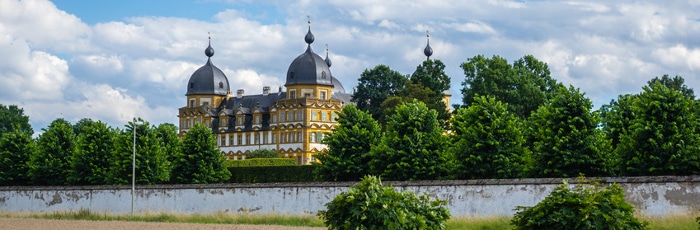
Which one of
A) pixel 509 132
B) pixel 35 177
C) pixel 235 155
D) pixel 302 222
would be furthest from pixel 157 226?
pixel 235 155

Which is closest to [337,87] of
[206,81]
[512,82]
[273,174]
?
[206,81]

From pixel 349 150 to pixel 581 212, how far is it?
27598 millimetres

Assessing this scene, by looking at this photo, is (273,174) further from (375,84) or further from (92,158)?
(375,84)

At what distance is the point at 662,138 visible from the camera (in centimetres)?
3291

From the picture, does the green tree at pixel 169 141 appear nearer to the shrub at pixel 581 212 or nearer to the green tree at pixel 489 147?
the green tree at pixel 489 147

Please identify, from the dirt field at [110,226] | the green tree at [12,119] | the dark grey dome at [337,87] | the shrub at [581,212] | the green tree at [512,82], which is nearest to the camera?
the shrub at [581,212]

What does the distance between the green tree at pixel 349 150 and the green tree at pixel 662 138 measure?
12.8 meters

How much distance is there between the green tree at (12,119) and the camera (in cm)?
11562

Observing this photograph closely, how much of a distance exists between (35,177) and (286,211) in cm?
2138

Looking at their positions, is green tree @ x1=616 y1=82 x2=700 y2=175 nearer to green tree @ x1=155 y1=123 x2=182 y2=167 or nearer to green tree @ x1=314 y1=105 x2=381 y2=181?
green tree @ x1=314 y1=105 x2=381 y2=181

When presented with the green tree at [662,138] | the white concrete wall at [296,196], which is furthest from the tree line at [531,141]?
the white concrete wall at [296,196]

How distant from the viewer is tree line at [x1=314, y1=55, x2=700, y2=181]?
109 ft

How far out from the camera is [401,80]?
103 metres

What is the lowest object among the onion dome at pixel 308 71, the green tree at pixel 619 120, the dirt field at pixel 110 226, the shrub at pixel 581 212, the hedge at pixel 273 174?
the dirt field at pixel 110 226
